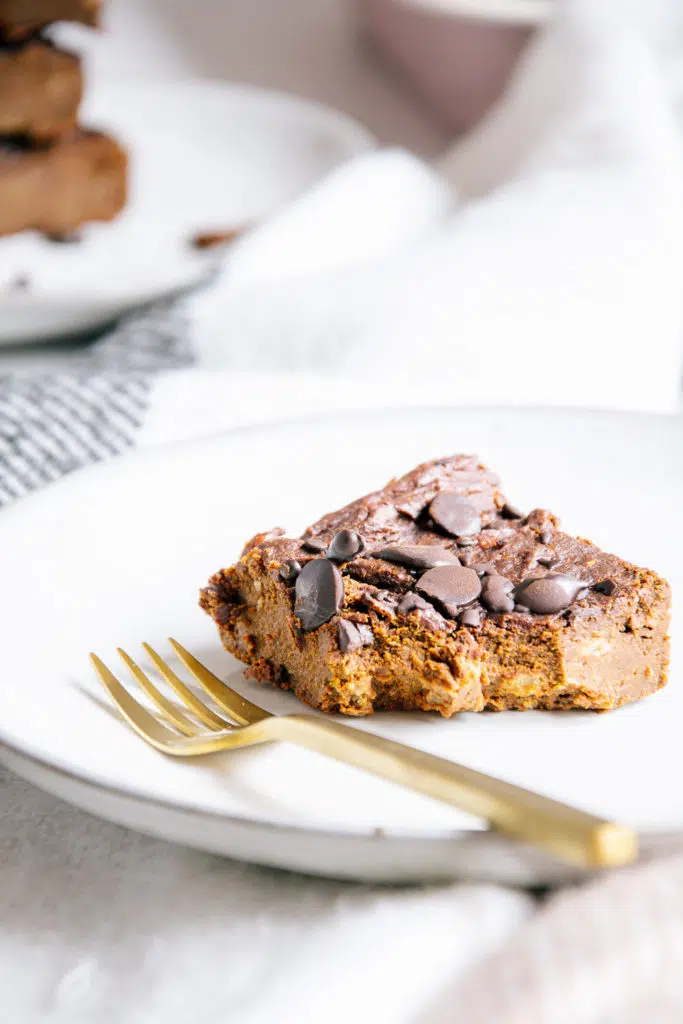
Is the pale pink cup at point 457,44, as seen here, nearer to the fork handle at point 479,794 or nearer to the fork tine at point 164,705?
the fork tine at point 164,705

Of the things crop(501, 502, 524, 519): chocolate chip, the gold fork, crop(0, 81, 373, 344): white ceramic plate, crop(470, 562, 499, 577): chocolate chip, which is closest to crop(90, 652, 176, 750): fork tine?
the gold fork

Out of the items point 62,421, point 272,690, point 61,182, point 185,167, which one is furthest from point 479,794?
point 185,167

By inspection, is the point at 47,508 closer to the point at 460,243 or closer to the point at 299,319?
the point at 299,319

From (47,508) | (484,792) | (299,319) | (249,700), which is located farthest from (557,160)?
(484,792)

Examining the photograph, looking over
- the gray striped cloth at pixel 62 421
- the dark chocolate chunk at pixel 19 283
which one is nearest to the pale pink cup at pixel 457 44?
the dark chocolate chunk at pixel 19 283

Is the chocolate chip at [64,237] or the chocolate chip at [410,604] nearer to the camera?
the chocolate chip at [410,604]

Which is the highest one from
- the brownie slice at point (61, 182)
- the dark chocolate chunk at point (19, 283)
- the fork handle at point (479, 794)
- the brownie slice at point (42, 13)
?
the brownie slice at point (42, 13)

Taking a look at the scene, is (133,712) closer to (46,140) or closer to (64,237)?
(64,237)

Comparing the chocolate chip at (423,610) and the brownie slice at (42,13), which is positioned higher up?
the brownie slice at (42,13)
